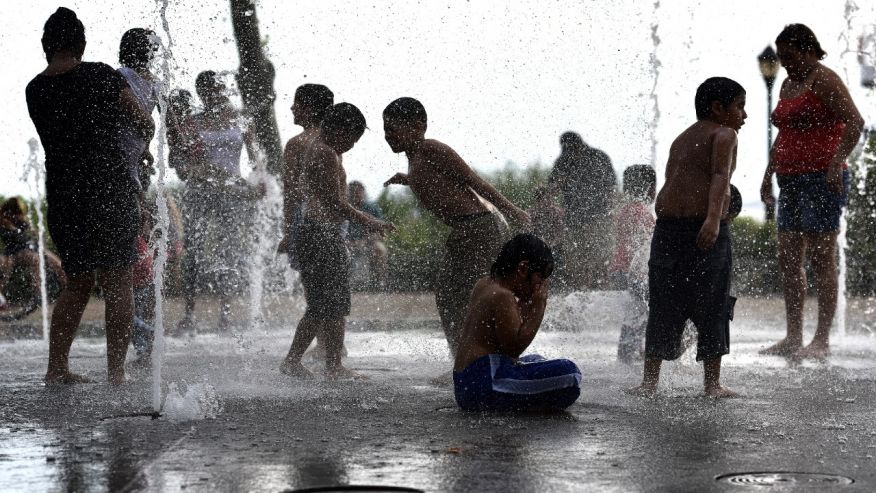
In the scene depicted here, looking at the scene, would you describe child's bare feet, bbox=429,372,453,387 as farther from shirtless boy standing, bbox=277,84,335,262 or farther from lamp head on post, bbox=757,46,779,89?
lamp head on post, bbox=757,46,779,89

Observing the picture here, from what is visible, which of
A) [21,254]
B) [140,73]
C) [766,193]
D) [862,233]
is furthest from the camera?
[862,233]

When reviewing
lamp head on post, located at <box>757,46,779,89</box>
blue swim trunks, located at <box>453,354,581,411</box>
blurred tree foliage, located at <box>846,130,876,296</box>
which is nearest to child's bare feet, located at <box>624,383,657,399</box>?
blue swim trunks, located at <box>453,354,581,411</box>

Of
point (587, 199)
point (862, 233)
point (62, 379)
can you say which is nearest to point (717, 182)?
point (62, 379)

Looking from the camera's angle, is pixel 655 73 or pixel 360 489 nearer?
pixel 360 489

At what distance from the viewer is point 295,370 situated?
21.7 ft

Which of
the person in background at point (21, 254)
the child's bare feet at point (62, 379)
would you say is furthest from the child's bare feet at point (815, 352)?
the person in background at point (21, 254)

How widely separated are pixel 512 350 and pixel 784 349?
327 cm

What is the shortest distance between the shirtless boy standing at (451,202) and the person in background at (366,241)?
13.8 feet

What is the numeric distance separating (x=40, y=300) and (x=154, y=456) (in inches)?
361

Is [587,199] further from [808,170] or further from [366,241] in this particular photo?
[366,241]

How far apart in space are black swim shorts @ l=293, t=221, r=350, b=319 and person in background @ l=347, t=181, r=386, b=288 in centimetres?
394

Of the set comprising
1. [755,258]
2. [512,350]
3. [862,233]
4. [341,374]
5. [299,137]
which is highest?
[299,137]

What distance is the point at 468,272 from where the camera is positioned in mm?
6469

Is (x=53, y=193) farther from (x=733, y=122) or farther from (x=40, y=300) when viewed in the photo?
(x=40, y=300)
